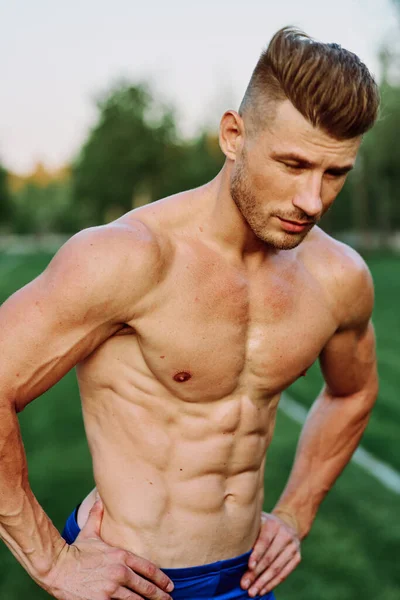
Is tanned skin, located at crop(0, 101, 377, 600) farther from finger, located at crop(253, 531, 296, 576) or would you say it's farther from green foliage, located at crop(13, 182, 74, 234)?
green foliage, located at crop(13, 182, 74, 234)

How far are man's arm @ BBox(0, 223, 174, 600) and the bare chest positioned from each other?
0.14m

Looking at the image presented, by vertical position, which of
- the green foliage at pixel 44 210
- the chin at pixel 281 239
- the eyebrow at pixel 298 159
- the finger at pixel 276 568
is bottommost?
the green foliage at pixel 44 210

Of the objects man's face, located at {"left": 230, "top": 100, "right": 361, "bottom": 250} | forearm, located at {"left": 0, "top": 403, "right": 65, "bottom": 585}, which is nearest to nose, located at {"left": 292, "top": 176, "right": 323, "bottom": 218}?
man's face, located at {"left": 230, "top": 100, "right": 361, "bottom": 250}

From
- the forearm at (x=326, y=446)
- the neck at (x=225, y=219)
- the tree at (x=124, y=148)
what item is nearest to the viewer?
the neck at (x=225, y=219)

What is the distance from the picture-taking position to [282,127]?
2418mm

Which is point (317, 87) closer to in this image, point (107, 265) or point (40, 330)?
point (107, 265)

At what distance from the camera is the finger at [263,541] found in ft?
9.57

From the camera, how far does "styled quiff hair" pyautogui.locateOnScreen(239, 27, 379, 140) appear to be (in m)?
2.38

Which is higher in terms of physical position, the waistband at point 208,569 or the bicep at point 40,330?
the bicep at point 40,330

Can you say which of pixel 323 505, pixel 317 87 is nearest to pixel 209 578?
pixel 317 87

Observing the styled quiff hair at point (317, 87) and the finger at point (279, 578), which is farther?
the finger at point (279, 578)

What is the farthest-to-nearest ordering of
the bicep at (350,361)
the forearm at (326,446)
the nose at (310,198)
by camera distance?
1. the forearm at (326,446)
2. the bicep at (350,361)
3. the nose at (310,198)

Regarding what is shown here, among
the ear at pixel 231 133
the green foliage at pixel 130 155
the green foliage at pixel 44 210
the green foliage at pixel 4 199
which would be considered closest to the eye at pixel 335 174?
the ear at pixel 231 133

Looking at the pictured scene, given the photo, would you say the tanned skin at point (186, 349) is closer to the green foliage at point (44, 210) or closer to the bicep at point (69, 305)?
the bicep at point (69, 305)
